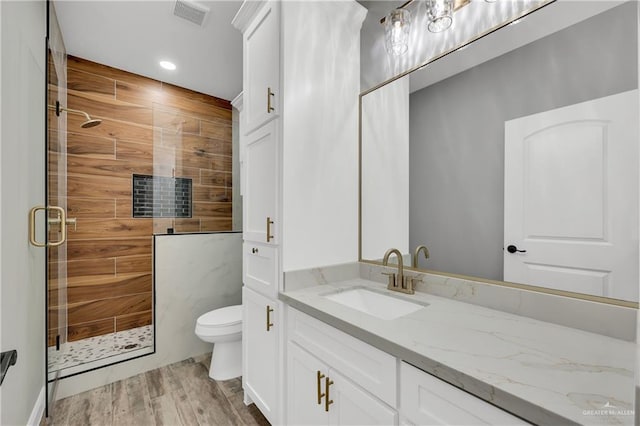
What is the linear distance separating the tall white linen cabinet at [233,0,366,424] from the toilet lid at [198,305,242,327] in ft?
1.39

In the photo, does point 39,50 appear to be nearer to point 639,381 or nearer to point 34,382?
point 34,382

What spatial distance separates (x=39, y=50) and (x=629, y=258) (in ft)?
8.94

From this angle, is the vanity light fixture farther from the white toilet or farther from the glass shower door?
the white toilet

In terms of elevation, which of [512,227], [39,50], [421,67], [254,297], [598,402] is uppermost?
[39,50]

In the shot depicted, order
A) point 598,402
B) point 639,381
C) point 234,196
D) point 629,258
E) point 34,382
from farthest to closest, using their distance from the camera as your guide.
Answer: point 234,196 < point 34,382 < point 629,258 < point 598,402 < point 639,381

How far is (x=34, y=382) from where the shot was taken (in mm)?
1544

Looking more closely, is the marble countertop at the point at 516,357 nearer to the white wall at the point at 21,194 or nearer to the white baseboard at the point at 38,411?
the white wall at the point at 21,194

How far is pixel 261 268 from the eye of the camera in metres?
1.61

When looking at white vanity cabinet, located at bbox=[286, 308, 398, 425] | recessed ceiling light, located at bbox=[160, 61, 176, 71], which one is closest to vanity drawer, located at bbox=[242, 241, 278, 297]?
white vanity cabinet, located at bbox=[286, 308, 398, 425]

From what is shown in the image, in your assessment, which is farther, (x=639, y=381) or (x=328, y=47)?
(x=328, y=47)

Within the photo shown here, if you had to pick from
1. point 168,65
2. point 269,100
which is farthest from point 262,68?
point 168,65

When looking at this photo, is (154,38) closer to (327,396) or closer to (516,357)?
(327,396)

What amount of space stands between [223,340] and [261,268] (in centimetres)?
87

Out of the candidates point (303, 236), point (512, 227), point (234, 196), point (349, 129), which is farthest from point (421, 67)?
point (234, 196)
